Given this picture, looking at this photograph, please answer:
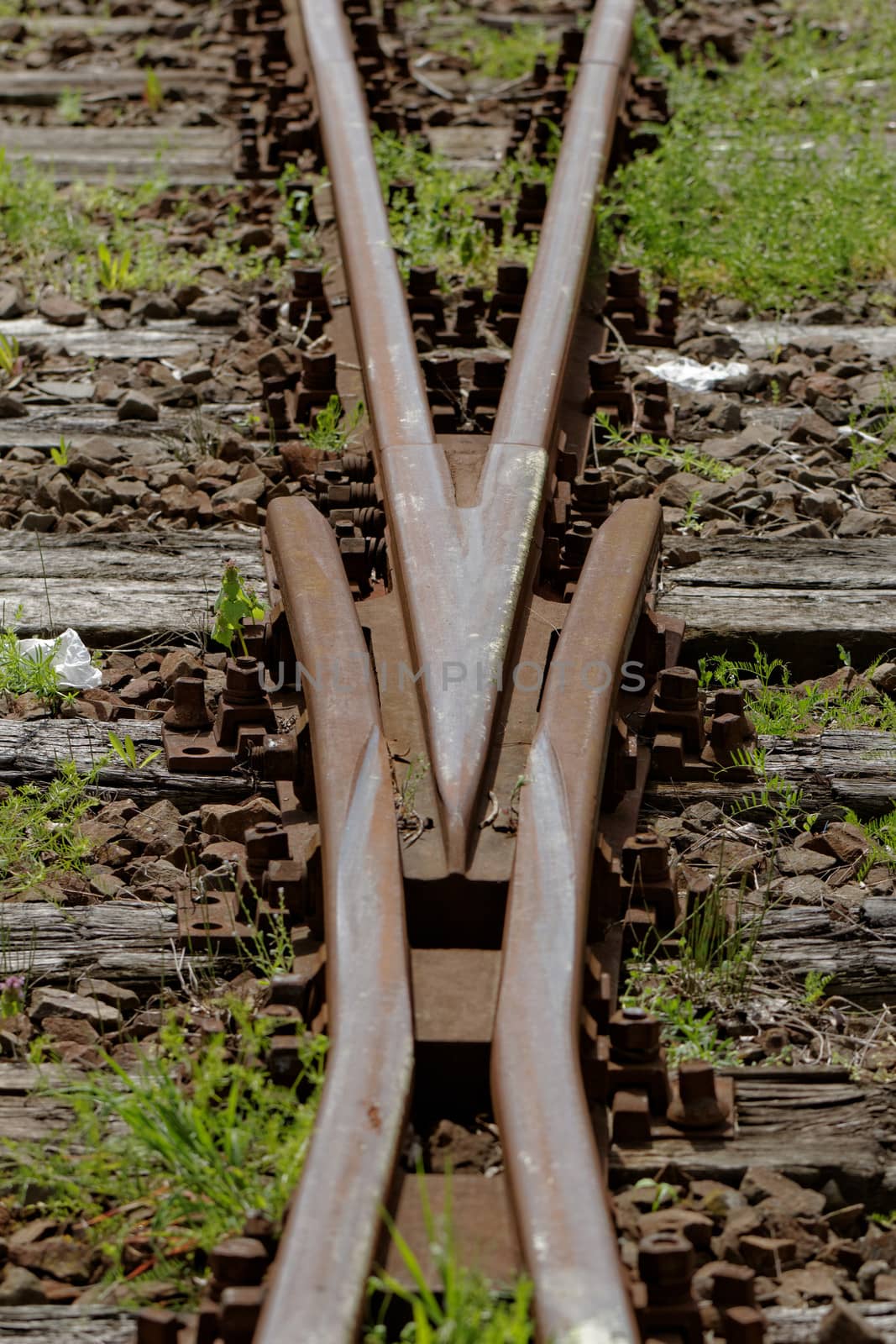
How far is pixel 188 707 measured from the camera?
3.78 meters

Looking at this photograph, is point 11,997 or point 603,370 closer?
point 11,997

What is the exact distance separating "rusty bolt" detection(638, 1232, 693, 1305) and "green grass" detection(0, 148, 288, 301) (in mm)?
4106

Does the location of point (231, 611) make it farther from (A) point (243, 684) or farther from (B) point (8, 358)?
(B) point (8, 358)

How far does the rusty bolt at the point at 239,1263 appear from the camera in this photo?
2385 mm

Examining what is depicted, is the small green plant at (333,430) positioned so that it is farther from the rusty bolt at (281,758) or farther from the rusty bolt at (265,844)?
the rusty bolt at (265,844)

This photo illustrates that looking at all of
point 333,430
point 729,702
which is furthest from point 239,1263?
point 333,430

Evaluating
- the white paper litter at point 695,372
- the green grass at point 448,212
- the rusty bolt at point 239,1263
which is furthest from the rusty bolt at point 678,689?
the green grass at point 448,212

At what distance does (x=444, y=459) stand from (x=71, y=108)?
4.15m

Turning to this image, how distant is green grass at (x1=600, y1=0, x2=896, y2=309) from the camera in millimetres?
5969

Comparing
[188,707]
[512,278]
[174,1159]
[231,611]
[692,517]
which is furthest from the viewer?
[512,278]

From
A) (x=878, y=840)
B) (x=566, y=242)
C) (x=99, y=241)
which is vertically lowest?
(x=878, y=840)

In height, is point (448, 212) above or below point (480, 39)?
below

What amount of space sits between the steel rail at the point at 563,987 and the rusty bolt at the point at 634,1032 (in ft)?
0.39

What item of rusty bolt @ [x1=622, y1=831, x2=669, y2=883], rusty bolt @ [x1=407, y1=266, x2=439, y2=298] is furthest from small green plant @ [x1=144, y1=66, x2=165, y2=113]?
rusty bolt @ [x1=622, y1=831, x2=669, y2=883]
